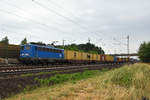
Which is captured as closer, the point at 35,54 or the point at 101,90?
the point at 101,90

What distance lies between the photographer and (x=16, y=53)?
24250 millimetres

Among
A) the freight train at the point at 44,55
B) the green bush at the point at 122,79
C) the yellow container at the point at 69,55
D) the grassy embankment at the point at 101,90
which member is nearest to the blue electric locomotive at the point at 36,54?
the freight train at the point at 44,55

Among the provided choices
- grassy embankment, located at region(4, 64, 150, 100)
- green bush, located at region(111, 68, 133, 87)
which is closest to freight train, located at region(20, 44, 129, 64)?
grassy embankment, located at region(4, 64, 150, 100)

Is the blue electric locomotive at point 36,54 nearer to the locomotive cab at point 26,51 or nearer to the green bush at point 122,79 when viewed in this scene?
the locomotive cab at point 26,51

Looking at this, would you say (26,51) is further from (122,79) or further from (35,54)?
(122,79)

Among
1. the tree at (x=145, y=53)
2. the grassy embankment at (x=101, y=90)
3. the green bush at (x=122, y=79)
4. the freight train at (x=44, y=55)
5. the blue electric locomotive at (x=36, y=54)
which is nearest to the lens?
the grassy embankment at (x=101, y=90)

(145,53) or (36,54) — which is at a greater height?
(145,53)

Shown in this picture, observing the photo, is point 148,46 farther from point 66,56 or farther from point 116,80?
point 116,80

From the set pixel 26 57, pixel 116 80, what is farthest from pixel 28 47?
pixel 116 80

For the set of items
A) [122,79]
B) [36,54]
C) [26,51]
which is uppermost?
[26,51]

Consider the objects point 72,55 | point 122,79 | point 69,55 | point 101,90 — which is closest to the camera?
point 101,90

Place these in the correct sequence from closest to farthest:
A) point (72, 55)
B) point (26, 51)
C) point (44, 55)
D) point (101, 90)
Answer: point (101, 90) → point (26, 51) → point (44, 55) → point (72, 55)

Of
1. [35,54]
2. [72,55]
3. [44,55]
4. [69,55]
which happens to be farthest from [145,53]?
[35,54]

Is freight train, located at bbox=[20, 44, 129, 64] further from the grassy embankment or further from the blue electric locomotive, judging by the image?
the grassy embankment
